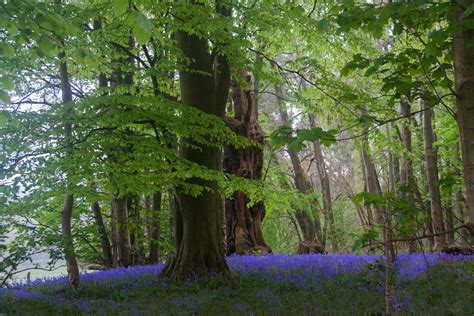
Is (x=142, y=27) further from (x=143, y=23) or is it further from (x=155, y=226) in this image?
(x=155, y=226)

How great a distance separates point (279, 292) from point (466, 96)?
18.9ft

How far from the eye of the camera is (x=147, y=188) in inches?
291

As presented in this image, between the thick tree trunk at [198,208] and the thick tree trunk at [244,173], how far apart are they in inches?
170

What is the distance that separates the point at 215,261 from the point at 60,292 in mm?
3263

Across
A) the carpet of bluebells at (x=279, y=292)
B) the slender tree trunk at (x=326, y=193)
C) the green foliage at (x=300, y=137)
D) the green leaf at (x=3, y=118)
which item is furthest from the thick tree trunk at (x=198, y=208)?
the slender tree trunk at (x=326, y=193)

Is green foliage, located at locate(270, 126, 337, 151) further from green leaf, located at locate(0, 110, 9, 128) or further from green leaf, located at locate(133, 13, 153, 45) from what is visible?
green leaf, located at locate(0, 110, 9, 128)

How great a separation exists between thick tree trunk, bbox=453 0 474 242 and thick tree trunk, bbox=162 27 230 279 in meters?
7.10

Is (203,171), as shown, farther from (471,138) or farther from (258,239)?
(258,239)

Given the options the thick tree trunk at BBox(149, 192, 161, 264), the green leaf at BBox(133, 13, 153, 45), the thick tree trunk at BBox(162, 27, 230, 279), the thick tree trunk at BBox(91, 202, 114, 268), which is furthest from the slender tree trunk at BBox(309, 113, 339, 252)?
the green leaf at BBox(133, 13, 153, 45)

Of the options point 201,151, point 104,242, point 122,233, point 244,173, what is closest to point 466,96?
point 201,151

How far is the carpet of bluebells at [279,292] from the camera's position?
19.3ft

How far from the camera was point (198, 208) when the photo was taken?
9.52 m

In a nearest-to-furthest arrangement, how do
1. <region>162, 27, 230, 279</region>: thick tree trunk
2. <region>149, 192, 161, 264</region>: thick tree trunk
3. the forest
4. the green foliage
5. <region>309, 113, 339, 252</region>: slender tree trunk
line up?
the green foliage → the forest → <region>162, 27, 230, 279</region>: thick tree trunk → <region>149, 192, 161, 264</region>: thick tree trunk → <region>309, 113, 339, 252</region>: slender tree trunk

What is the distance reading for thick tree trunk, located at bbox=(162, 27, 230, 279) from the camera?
941 centimetres
